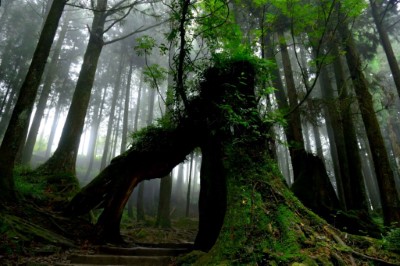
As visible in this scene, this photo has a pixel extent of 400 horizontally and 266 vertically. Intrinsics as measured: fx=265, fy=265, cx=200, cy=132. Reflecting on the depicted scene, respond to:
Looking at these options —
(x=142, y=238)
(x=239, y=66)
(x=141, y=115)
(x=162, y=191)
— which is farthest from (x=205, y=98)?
(x=141, y=115)

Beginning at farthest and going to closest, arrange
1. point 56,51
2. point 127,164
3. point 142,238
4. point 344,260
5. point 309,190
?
point 56,51, point 142,238, point 309,190, point 127,164, point 344,260

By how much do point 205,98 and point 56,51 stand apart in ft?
56.4

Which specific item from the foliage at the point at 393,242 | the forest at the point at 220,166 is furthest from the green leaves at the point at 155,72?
the foliage at the point at 393,242

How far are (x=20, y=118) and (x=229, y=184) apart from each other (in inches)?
209

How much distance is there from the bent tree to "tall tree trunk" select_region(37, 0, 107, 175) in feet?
7.68

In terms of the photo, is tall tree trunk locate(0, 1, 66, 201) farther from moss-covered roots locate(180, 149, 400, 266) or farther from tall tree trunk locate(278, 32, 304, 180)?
tall tree trunk locate(278, 32, 304, 180)

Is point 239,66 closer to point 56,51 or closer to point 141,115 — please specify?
point 56,51

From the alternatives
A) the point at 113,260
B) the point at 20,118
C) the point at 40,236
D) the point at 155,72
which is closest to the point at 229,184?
the point at 113,260

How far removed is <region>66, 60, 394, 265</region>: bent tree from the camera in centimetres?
307

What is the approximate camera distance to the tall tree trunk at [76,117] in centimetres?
885

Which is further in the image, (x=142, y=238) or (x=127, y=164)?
(x=142, y=238)

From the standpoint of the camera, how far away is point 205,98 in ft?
20.5

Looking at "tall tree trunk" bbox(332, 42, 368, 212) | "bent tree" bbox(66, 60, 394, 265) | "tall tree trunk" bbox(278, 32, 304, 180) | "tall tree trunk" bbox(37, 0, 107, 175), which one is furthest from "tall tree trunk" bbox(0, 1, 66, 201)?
"tall tree trunk" bbox(332, 42, 368, 212)

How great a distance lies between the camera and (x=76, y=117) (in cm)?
962
